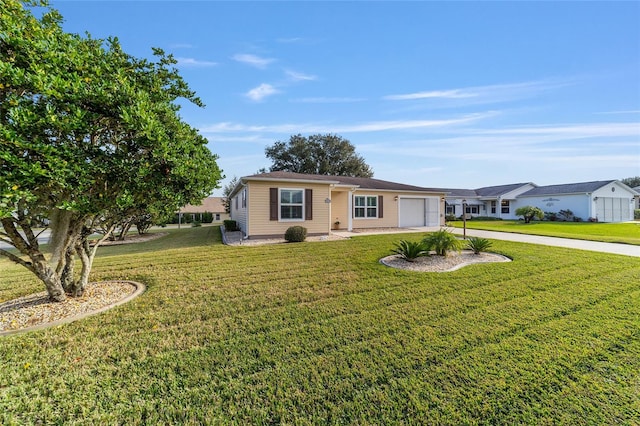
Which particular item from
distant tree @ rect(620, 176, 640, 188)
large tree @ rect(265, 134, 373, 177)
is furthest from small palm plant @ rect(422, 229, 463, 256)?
distant tree @ rect(620, 176, 640, 188)

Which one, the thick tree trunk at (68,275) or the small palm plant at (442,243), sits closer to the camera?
the thick tree trunk at (68,275)

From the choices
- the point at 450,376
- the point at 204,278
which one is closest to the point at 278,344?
the point at 450,376

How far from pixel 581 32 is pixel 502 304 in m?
10.9

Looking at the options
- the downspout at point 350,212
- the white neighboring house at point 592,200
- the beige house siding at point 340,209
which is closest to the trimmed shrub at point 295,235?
the downspout at point 350,212

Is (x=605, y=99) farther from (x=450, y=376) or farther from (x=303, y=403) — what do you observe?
(x=303, y=403)

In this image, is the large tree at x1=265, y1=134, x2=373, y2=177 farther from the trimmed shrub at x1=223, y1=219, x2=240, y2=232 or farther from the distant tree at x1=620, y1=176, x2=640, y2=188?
the distant tree at x1=620, y1=176, x2=640, y2=188

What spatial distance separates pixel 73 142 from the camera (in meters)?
3.48

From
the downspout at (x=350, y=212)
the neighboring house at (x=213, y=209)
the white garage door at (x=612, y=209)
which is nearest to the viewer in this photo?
the downspout at (x=350, y=212)

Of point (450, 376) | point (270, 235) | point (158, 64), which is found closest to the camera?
point (450, 376)

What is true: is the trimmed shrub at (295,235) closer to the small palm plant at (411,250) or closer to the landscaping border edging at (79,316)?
the small palm plant at (411,250)

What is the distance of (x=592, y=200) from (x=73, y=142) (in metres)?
35.5

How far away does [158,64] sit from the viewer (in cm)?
494

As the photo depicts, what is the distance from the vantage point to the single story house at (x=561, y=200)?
2455cm

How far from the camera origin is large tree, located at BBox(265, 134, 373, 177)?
35.3 m
